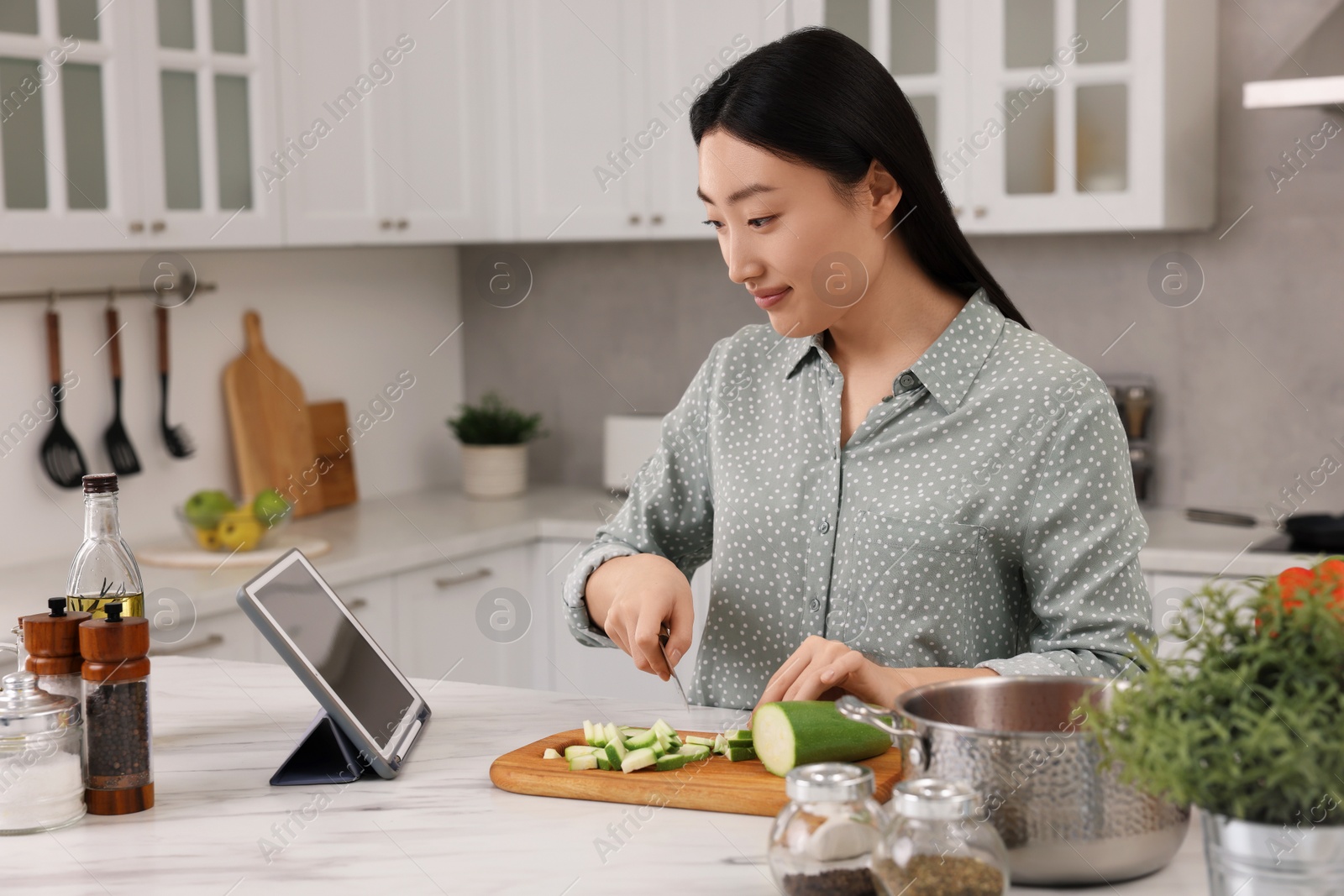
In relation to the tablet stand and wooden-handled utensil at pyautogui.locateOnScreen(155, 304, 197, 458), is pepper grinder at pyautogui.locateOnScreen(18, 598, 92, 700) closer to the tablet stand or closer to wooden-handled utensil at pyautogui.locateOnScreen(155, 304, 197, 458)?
the tablet stand

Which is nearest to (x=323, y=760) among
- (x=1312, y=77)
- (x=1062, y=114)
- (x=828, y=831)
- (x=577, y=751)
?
(x=577, y=751)

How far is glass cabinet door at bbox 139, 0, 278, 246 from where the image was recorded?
2742 millimetres

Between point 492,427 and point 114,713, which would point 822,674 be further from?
point 492,427

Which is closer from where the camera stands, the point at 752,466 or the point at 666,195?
the point at 752,466

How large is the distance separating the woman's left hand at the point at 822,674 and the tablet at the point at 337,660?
36 cm

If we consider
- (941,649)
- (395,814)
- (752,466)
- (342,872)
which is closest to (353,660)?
(395,814)

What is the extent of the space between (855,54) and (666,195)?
6.48ft

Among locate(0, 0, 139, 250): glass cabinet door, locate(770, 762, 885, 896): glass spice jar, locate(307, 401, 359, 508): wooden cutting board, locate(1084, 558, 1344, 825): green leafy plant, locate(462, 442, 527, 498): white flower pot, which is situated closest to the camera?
locate(1084, 558, 1344, 825): green leafy plant

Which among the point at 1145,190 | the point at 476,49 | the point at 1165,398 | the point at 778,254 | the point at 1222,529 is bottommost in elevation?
the point at 1222,529

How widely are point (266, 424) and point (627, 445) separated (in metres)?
0.89

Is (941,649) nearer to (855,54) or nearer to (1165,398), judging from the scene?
(855,54)

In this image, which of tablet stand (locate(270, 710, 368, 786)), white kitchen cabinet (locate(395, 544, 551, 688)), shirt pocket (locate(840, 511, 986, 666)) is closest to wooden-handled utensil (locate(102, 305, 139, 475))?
white kitchen cabinet (locate(395, 544, 551, 688))

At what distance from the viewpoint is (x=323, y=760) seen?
4.14 ft

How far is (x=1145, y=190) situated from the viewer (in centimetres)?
284
